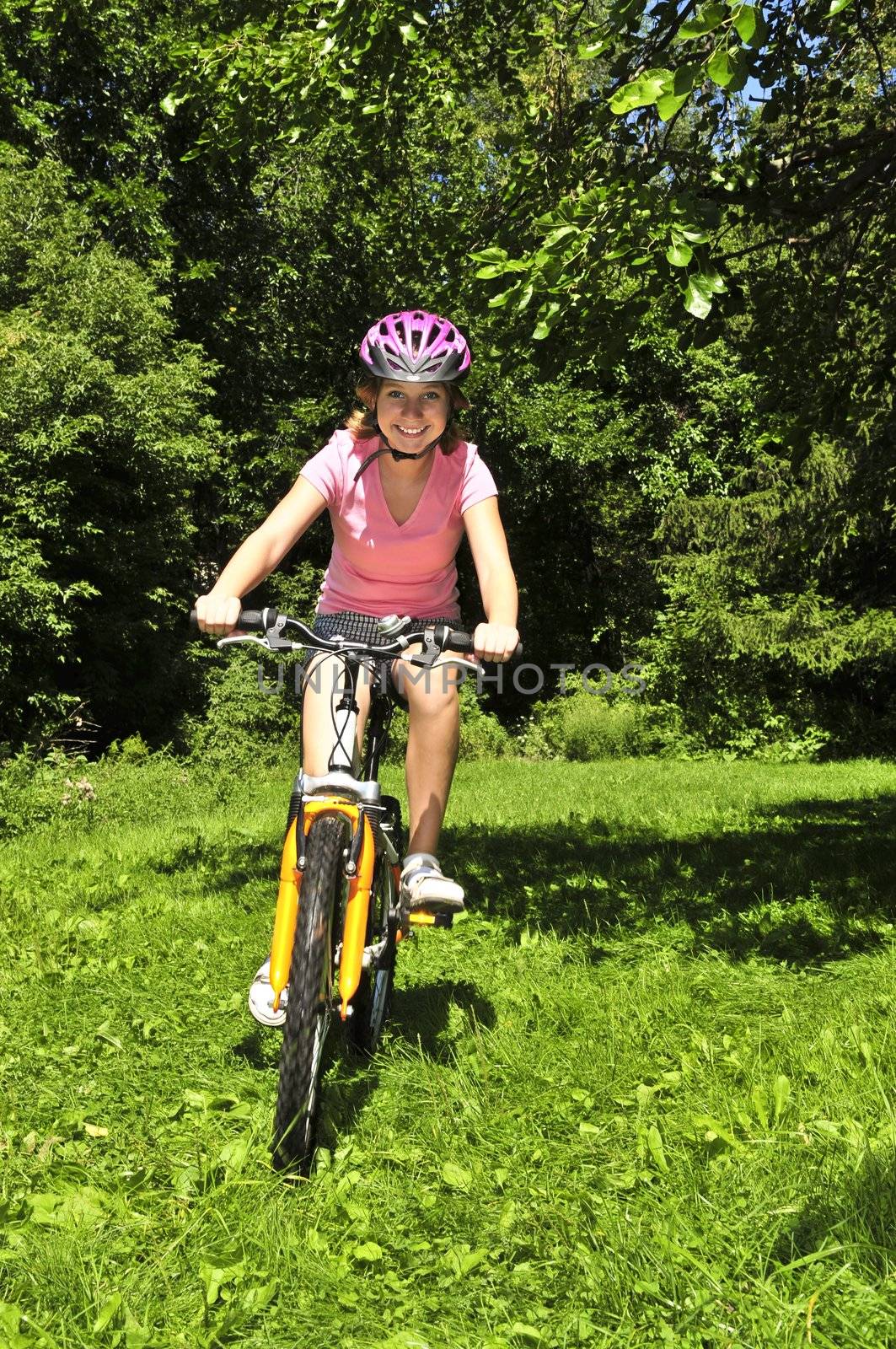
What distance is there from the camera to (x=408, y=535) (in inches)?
141

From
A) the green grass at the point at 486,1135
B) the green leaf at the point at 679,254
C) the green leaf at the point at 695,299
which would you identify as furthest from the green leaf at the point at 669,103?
the green grass at the point at 486,1135

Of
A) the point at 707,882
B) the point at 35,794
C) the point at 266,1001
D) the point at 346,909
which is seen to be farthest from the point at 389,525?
the point at 35,794

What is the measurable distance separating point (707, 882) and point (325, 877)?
428 cm

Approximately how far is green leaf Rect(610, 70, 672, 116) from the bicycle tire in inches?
101

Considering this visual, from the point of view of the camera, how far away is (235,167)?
68.3 ft

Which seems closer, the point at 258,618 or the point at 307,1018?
the point at 307,1018

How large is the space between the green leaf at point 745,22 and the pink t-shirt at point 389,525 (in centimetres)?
145

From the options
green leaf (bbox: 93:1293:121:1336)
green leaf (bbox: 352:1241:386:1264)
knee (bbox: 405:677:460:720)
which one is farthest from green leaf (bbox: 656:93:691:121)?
green leaf (bbox: 93:1293:121:1336)

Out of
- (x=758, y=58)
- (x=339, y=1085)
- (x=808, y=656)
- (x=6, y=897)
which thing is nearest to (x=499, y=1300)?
(x=339, y=1085)

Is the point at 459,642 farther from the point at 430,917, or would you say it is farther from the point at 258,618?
the point at 430,917

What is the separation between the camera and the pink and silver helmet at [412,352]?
11.2 ft

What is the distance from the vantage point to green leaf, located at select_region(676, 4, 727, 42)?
3559mm

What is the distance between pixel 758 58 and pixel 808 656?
14.7 metres

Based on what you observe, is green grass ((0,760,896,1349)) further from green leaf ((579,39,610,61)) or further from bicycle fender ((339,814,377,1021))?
green leaf ((579,39,610,61))
